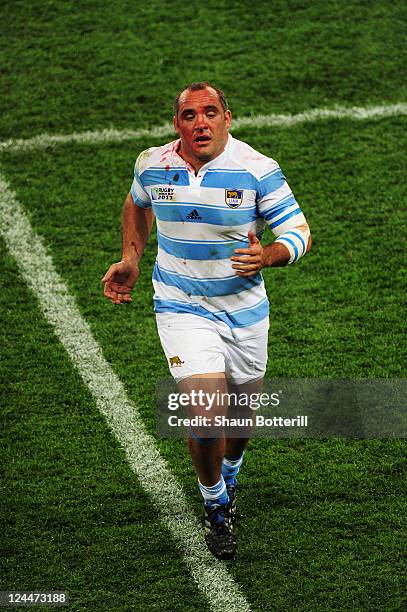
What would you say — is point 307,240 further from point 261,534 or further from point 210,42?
point 210,42

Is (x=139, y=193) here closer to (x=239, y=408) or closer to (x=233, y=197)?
(x=233, y=197)

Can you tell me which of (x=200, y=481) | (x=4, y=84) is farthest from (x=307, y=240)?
(x=4, y=84)

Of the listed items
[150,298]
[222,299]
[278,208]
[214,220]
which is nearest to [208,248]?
[214,220]

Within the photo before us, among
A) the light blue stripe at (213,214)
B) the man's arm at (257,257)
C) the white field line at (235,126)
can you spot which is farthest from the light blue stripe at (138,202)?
the white field line at (235,126)

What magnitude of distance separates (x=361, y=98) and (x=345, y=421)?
3575mm

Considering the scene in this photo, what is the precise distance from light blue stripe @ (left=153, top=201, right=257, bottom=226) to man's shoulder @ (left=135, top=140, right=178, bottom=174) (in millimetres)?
191

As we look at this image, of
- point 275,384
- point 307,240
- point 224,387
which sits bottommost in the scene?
point 275,384

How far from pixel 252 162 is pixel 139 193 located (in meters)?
0.56

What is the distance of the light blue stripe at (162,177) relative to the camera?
536 centimetres

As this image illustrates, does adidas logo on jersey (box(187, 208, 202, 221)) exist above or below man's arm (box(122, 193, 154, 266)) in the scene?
above

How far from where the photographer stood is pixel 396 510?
19.0 feet

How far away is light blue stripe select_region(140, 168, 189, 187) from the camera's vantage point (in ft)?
17.6

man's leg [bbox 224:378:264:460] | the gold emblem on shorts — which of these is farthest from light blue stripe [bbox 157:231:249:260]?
man's leg [bbox 224:378:264:460]

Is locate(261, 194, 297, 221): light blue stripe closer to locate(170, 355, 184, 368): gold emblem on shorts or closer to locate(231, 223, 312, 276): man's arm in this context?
locate(231, 223, 312, 276): man's arm
